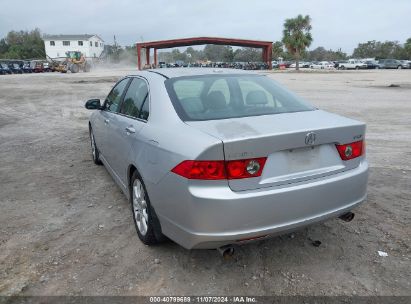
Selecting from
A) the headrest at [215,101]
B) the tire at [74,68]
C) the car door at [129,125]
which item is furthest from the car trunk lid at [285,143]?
the tire at [74,68]

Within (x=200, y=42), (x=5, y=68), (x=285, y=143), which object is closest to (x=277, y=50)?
(x=200, y=42)

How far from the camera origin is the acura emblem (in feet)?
9.48

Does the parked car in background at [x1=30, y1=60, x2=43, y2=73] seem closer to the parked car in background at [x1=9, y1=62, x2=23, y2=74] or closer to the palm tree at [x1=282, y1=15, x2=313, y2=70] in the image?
the parked car in background at [x1=9, y1=62, x2=23, y2=74]

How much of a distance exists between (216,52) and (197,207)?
105 m

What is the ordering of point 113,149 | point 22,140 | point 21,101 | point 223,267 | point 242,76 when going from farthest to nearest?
point 21,101, point 22,140, point 113,149, point 242,76, point 223,267

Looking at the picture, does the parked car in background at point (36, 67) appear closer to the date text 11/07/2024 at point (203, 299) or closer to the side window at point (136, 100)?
the side window at point (136, 100)

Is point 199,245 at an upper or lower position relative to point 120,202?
upper

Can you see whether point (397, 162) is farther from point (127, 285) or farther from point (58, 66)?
point (58, 66)

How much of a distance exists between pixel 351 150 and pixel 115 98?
118 inches

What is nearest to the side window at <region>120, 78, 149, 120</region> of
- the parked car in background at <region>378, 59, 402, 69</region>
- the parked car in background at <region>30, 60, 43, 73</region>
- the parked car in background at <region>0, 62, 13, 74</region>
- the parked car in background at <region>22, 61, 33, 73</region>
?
the parked car in background at <region>0, 62, 13, 74</region>

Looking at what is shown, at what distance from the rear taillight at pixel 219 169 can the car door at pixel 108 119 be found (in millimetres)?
2127

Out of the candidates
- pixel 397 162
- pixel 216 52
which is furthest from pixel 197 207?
pixel 216 52

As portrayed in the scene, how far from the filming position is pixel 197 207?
269 cm

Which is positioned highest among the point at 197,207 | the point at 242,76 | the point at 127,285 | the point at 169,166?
the point at 242,76
